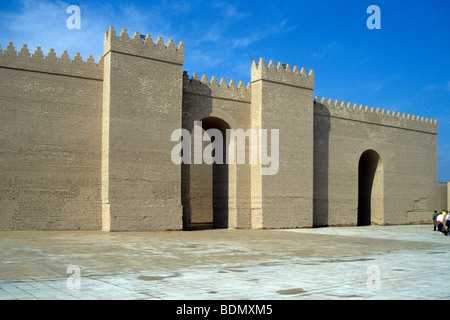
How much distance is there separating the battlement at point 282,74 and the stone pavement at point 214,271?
9.78 m

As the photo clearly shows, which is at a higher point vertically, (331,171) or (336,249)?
(331,171)

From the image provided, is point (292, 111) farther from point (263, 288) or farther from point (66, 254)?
point (263, 288)


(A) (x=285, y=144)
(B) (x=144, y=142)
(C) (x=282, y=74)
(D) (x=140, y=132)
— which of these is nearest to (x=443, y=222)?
(A) (x=285, y=144)

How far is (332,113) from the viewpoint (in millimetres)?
22250

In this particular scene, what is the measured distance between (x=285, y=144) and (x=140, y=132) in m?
6.40

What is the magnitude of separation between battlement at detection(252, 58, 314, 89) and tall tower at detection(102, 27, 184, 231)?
12.0ft

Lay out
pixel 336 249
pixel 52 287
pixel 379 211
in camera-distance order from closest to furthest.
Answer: pixel 52 287 → pixel 336 249 → pixel 379 211

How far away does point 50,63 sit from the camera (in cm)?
1559

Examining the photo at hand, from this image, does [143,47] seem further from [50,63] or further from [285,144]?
[285,144]

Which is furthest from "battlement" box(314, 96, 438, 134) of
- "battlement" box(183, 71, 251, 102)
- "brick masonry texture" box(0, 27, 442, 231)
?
"battlement" box(183, 71, 251, 102)

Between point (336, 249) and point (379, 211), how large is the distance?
14218 mm

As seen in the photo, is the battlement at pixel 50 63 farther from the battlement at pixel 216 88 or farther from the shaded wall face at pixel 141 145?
the battlement at pixel 216 88

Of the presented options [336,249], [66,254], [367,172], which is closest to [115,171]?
[66,254]

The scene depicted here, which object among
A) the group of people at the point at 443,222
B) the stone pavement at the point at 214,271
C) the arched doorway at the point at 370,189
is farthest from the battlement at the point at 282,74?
the stone pavement at the point at 214,271
